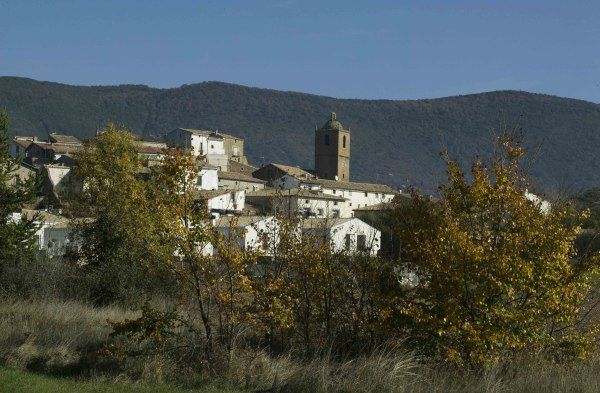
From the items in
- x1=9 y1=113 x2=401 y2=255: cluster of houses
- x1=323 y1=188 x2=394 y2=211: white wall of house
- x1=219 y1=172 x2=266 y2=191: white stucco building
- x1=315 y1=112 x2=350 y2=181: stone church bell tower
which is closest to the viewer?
x1=9 y1=113 x2=401 y2=255: cluster of houses

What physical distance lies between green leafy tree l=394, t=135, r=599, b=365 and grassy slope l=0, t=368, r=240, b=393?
3209 mm

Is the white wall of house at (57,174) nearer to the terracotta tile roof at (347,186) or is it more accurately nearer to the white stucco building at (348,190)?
the white stucco building at (348,190)

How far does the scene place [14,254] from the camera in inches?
865

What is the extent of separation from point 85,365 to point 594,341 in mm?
7210

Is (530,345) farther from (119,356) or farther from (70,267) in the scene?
(70,267)

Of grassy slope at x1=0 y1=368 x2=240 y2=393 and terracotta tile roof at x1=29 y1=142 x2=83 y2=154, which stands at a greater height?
terracotta tile roof at x1=29 y1=142 x2=83 y2=154

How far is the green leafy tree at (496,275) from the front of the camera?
11.7 meters

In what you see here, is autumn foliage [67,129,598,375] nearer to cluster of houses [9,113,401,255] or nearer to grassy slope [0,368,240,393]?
grassy slope [0,368,240,393]

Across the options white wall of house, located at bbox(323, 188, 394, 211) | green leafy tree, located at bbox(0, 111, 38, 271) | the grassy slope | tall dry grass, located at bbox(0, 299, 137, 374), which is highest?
green leafy tree, located at bbox(0, 111, 38, 271)

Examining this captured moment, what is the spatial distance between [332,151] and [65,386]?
125388 millimetres

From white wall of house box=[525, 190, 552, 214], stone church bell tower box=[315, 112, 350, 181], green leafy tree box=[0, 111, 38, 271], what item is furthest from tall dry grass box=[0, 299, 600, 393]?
stone church bell tower box=[315, 112, 350, 181]

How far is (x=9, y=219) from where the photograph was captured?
2527 cm

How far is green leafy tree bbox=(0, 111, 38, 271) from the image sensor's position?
72.4ft

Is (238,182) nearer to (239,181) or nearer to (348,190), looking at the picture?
(239,181)
